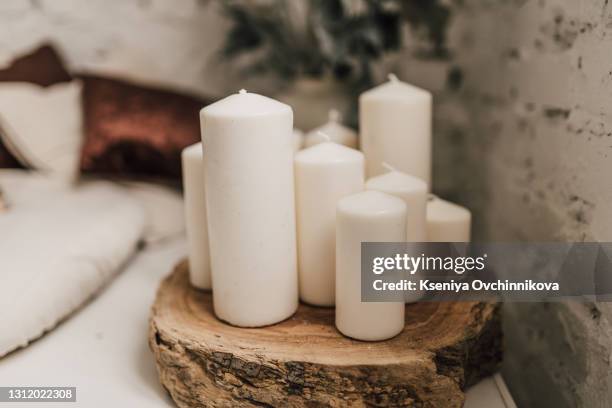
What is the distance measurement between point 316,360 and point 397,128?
471 millimetres

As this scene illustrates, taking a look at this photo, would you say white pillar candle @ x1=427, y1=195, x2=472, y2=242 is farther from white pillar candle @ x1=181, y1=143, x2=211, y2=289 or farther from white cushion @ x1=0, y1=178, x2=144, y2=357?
white cushion @ x1=0, y1=178, x2=144, y2=357

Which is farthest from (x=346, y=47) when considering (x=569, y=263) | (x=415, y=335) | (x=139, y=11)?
(x=415, y=335)

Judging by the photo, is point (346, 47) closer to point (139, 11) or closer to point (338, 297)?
point (139, 11)

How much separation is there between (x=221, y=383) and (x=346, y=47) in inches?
42.6

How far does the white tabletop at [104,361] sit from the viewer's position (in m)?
1.00

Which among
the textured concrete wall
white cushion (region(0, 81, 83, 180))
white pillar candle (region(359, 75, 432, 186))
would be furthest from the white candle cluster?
white cushion (region(0, 81, 83, 180))

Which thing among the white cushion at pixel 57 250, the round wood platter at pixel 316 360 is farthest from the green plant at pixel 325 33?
the round wood platter at pixel 316 360

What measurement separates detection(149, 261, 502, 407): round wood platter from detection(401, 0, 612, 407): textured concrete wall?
9.0 inches

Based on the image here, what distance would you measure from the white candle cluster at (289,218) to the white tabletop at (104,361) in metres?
0.20

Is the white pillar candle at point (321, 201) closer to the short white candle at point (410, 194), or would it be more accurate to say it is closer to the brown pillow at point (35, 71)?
the short white candle at point (410, 194)

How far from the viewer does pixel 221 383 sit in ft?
2.95

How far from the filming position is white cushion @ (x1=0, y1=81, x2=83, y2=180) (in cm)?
166

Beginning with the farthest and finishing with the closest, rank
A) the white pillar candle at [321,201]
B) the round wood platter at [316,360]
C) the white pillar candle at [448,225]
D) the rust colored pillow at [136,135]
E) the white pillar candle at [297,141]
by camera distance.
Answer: the rust colored pillow at [136,135] < the white pillar candle at [297,141] < the white pillar candle at [448,225] < the white pillar candle at [321,201] < the round wood platter at [316,360]

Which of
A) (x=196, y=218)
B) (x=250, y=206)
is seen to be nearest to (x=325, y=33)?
(x=196, y=218)
